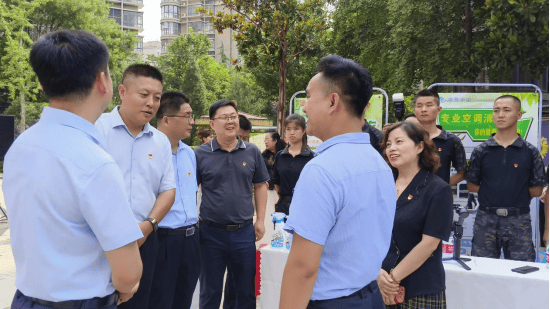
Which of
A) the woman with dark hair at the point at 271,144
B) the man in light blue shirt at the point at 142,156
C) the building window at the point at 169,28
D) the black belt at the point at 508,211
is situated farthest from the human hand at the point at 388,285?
the building window at the point at 169,28

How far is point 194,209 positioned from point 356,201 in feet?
7.34

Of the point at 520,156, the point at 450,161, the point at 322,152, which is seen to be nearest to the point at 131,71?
the point at 322,152

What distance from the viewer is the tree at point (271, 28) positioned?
1208 cm

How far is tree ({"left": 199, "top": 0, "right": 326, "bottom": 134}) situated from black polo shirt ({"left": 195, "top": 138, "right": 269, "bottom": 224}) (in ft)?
26.5

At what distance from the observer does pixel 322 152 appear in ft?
6.17

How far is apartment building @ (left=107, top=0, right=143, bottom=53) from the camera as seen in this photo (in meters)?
83.0

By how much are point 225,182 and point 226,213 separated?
0.28m

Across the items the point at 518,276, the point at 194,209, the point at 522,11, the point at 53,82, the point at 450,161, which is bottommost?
the point at 518,276

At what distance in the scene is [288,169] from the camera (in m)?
5.53

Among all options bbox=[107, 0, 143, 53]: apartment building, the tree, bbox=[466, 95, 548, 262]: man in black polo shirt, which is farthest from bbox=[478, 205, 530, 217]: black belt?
bbox=[107, 0, 143, 53]: apartment building

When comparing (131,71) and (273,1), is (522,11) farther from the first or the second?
(131,71)

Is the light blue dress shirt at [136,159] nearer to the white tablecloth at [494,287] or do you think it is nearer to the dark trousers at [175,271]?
the dark trousers at [175,271]

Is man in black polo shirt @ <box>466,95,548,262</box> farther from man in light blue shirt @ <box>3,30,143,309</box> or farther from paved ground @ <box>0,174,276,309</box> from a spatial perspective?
man in light blue shirt @ <box>3,30,143,309</box>

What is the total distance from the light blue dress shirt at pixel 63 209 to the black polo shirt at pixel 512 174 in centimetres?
402
